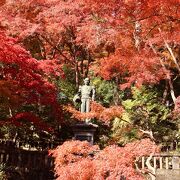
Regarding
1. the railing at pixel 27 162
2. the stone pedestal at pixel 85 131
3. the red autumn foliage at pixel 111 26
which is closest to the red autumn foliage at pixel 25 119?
the railing at pixel 27 162

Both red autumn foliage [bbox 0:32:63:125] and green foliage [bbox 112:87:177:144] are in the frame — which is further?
green foliage [bbox 112:87:177:144]

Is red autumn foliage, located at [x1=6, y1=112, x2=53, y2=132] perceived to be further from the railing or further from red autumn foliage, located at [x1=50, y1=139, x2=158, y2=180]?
red autumn foliage, located at [x1=50, y1=139, x2=158, y2=180]

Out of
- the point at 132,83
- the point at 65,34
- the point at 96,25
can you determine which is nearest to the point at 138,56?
the point at 132,83

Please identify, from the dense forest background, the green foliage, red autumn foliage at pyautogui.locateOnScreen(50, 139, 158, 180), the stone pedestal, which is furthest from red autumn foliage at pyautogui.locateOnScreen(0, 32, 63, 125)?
the green foliage

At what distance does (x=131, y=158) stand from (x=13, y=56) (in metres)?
4.84

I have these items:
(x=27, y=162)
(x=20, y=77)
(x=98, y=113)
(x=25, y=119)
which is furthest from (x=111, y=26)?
(x=27, y=162)

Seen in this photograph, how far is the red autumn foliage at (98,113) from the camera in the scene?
37.7 ft

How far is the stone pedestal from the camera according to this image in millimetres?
10914

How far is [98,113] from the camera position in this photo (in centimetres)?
1205

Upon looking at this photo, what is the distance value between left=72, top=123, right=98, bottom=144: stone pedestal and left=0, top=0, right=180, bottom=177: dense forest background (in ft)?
2.70

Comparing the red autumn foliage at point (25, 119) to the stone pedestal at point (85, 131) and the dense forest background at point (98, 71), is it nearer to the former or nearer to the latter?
the dense forest background at point (98, 71)

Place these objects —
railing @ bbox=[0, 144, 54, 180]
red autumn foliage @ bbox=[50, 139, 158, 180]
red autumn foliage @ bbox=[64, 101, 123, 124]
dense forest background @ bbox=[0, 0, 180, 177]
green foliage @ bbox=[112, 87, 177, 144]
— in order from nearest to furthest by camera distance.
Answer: red autumn foliage @ bbox=[50, 139, 158, 180] → railing @ bbox=[0, 144, 54, 180] → dense forest background @ bbox=[0, 0, 180, 177] → red autumn foliage @ bbox=[64, 101, 123, 124] → green foliage @ bbox=[112, 87, 177, 144]

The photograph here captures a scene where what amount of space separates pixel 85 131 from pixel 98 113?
1.30m

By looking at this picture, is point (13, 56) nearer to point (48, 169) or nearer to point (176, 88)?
point (48, 169)
